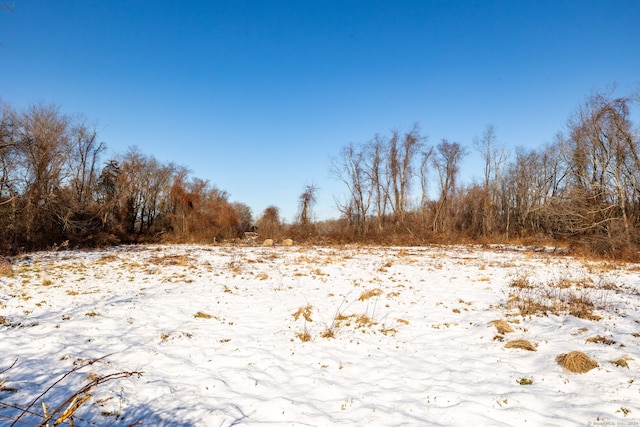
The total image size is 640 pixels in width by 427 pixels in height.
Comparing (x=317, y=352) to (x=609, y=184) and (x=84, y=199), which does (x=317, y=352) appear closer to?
(x=609, y=184)

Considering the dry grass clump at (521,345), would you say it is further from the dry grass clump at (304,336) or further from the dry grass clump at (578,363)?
the dry grass clump at (304,336)

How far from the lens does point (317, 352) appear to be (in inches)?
235

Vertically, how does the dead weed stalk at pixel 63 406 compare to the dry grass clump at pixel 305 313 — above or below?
above

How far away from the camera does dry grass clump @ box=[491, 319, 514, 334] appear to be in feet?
21.0

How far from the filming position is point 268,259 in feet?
59.2

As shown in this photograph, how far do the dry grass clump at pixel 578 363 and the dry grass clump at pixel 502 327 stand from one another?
1.50 metres

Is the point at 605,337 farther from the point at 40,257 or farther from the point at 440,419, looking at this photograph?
the point at 40,257

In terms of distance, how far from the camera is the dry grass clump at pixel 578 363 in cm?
469

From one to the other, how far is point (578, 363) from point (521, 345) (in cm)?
99

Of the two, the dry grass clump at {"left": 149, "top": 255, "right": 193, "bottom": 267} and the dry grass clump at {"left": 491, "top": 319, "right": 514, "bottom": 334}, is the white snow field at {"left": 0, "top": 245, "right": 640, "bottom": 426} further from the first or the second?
the dry grass clump at {"left": 149, "top": 255, "right": 193, "bottom": 267}

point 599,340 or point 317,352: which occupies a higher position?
point 599,340

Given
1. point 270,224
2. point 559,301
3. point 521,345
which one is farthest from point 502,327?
point 270,224

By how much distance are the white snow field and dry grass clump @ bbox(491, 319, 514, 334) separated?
0.12 metres

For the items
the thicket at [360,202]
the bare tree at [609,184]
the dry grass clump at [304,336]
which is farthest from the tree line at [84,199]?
the bare tree at [609,184]
